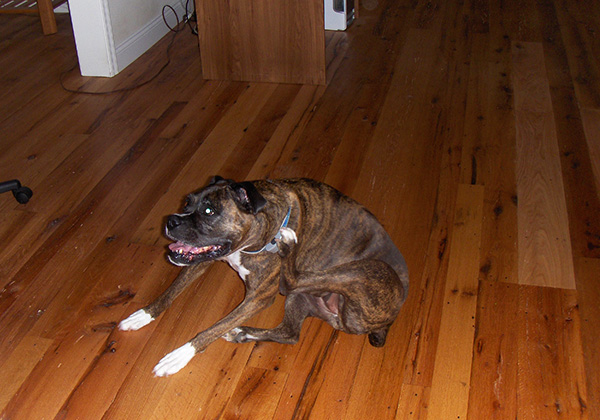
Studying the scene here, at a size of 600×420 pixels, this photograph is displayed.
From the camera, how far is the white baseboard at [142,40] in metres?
4.41

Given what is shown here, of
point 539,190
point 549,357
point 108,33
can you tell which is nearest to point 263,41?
point 108,33

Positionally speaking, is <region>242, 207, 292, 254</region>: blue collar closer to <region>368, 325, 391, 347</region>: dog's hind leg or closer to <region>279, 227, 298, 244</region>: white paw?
<region>279, 227, 298, 244</region>: white paw

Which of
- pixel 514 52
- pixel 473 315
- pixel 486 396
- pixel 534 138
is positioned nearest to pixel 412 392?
pixel 486 396

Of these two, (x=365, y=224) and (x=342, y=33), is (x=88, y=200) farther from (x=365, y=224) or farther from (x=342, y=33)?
(x=342, y=33)

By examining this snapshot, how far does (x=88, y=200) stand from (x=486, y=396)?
81.0 inches

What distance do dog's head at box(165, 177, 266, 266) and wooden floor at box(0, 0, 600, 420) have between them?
52 cm

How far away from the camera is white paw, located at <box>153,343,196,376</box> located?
2100mm

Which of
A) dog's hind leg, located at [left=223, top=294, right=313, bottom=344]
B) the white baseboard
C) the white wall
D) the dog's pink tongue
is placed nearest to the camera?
the dog's pink tongue

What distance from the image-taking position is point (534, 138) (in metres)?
3.56

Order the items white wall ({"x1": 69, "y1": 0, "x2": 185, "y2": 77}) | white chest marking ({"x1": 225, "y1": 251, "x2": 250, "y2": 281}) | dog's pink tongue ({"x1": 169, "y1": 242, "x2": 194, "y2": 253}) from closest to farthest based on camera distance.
Result: dog's pink tongue ({"x1": 169, "y1": 242, "x2": 194, "y2": 253}), white chest marking ({"x1": 225, "y1": 251, "x2": 250, "y2": 281}), white wall ({"x1": 69, "y1": 0, "x2": 185, "y2": 77})

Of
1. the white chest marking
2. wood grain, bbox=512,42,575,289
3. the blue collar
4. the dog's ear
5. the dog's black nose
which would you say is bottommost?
wood grain, bbox=512,42,575,289

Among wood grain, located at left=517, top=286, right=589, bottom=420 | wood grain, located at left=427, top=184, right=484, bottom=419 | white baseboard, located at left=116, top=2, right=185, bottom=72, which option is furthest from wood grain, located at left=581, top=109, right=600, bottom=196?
white baseboard, located at left=116, top=2, right=185, bottom=72

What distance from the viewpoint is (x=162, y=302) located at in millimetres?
2326

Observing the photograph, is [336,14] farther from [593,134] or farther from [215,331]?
[215,331]
